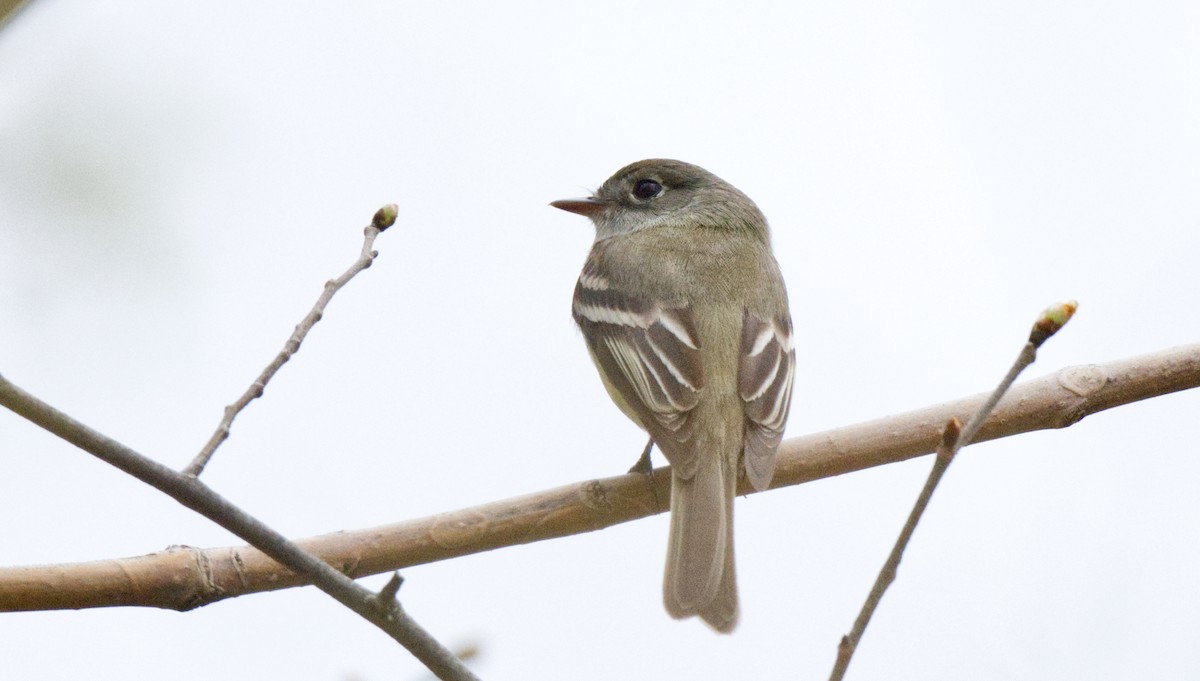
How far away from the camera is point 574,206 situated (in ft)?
23.4

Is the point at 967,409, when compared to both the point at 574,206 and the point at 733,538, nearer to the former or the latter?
the point at 733,538

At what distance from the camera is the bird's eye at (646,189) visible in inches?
282

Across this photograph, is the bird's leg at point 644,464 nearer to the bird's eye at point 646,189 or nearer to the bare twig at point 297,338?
the bare twig at point 297,338

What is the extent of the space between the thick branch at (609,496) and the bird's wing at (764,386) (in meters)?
0.10

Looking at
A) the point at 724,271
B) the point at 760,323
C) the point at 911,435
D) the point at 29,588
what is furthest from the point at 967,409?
the point at 29,588

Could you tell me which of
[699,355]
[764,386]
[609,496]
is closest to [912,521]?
[609,496]

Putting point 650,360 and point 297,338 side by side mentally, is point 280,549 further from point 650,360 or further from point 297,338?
point 650,360

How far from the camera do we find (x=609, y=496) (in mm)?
4566

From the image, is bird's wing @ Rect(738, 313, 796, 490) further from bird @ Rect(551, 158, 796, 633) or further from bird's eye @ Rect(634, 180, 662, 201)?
bird's eye @ Rect(634, 180, 662, 201)

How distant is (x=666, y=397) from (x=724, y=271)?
1074 millimetres

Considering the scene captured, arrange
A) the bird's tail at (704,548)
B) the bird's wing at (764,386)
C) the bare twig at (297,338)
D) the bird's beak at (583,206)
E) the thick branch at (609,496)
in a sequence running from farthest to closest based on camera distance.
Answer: the bird's beak at (583,206) → the bird's wing at (764,386) → the bird's tail at (704,548) → the thick branch at (609,496) → the bare twig at (297,338)

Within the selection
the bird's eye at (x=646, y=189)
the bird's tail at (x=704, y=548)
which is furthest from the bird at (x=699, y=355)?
the bird's eye at (x=646, y=189)

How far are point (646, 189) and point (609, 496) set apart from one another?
298 centimetres

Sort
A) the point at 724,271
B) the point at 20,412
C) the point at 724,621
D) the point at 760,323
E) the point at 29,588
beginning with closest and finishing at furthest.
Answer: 1. the point at 20,412
2. the point at 29,588
3. the point at 724,621
4. the point at 760,323
5. the point at 724,271
